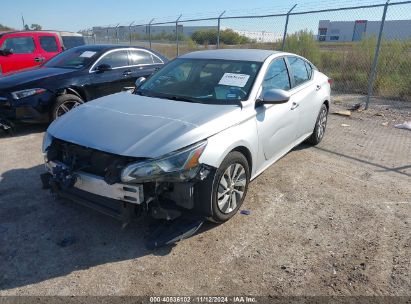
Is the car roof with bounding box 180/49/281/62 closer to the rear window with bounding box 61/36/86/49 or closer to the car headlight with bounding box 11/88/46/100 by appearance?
the car headlight with bounding box 11/88/46/100

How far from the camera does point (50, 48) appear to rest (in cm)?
1025

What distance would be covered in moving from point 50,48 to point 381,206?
9.61 metres

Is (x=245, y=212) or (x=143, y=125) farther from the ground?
(x=143, y=125)

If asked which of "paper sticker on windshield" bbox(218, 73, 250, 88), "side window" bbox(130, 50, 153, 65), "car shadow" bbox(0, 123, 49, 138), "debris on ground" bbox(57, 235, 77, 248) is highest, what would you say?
"paper sticker on windshield" bbox(218, 73, 250, 88)

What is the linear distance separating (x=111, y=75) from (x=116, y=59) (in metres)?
0.45

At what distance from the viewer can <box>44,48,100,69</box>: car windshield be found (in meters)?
6.93

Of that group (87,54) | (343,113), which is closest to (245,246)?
(87,54)

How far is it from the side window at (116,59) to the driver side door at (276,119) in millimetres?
3824

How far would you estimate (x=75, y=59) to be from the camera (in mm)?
7098

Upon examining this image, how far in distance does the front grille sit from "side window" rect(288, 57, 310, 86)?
2.93 m

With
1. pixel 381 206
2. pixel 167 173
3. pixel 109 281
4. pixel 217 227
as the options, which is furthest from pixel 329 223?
pixel 109 281

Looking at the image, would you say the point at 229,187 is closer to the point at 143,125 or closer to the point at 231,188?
the point at 231,188

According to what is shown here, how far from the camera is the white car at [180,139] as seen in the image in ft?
9.77

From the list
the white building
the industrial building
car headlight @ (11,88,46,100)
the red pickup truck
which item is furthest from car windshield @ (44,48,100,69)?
the industrial building
